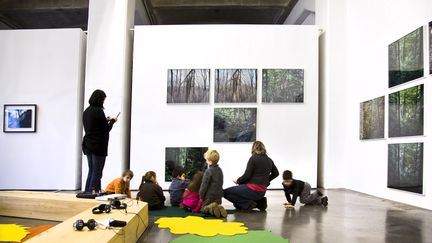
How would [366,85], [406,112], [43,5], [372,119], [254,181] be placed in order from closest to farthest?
[254,181] < [406,112] < [372,119] < [366,85] < [43,5]

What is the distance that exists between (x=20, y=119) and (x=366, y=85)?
9.24 m

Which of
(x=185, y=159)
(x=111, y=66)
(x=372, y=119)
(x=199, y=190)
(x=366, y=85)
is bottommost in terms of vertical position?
(x=199, y=190)

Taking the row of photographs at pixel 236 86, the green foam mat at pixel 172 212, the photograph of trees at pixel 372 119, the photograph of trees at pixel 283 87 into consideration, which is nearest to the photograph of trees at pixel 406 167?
the photograph of trees at pixel 372 119

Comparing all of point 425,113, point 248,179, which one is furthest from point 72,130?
point 425,113

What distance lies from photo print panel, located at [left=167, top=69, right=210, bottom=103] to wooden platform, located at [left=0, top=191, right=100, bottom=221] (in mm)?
5013

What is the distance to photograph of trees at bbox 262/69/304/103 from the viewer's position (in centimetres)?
1001

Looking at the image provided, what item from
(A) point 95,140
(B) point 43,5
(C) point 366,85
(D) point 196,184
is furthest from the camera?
(B) point 43,5

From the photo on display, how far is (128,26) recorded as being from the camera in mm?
10602

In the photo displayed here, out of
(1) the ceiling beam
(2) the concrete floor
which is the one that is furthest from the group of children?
(1) the ceiling beam

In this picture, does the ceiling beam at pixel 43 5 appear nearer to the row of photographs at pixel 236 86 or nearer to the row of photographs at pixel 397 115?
the row of photographs at pixel 236 86

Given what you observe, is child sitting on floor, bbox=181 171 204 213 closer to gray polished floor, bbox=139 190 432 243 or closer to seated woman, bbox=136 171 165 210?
seated woman, bbox=136 171 165 210

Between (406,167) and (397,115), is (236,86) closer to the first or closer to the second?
(397,115)

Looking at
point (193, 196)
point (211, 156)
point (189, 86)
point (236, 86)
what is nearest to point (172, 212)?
point (193, 196)

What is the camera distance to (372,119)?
28.3ft
